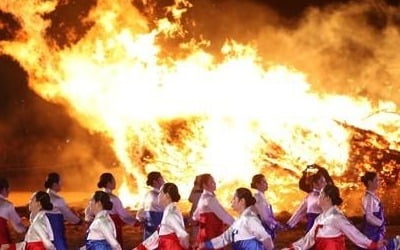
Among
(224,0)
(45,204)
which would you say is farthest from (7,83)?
(45,204)

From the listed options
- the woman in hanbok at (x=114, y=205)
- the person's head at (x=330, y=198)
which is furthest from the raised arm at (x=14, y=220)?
the person's head at (x=330, y=198)

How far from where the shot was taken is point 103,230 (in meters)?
8.02

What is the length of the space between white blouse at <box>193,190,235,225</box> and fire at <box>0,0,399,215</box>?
5.88 m

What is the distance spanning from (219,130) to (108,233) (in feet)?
26.7

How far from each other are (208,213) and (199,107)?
21.9 feet

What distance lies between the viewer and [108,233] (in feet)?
26.2

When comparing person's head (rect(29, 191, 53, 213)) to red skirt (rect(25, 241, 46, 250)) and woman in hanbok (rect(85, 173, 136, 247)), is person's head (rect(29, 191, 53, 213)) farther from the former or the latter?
woman in hanbok (rect(85, 173, 136, 247))

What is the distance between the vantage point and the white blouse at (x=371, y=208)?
9.09m

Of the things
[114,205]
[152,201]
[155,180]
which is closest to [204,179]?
[155,180]

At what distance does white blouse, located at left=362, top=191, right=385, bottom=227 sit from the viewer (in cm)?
909

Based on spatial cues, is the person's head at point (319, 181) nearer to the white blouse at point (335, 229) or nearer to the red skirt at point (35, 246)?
the white blouse at point (335, 229)

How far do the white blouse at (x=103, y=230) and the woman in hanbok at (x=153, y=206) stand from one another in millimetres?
2467

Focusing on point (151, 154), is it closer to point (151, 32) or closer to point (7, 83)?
point (151, 32)

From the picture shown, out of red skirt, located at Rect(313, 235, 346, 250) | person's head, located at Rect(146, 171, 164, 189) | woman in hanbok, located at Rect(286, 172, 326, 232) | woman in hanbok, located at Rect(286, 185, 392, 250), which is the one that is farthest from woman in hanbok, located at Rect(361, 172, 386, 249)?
person's head, located at Rect(146, 171, 164, 189)
